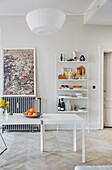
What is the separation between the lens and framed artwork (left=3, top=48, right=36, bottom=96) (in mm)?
5301

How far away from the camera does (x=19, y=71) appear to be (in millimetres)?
5320

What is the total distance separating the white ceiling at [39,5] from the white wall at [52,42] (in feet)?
0.82

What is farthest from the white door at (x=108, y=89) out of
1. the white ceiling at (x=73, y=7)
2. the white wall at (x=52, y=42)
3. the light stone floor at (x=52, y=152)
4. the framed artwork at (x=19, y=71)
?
the framed artwork at (x=19, y=71)

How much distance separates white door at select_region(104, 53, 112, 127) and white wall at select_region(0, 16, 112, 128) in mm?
485

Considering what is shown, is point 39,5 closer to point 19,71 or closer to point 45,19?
point 19,71

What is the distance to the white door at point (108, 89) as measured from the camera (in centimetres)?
579

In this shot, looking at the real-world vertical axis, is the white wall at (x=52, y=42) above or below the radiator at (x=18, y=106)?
above

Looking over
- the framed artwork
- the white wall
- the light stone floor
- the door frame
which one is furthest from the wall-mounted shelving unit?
the light stone floor

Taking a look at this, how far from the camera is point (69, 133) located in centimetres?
505

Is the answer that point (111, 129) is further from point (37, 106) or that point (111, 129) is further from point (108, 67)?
point (37, 106)

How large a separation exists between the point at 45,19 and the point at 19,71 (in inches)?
113

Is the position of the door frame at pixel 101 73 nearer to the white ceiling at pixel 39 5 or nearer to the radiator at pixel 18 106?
the white ceiling at pixel 39 5

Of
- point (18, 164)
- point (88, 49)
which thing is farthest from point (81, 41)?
point (18, 164)

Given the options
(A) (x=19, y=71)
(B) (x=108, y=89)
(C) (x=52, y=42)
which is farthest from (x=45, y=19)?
(B) (x=108, y=89)
